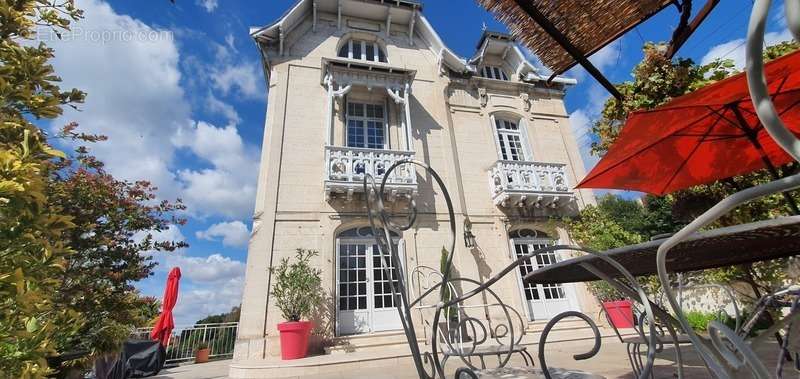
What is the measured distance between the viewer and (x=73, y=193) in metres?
4.55

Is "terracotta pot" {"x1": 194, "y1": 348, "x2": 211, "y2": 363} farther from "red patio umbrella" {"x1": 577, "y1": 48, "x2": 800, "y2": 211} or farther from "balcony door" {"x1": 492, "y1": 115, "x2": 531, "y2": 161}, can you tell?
"balcony door" {"x1": 492, "y1": 115, "x2": 531, "y2": 161}

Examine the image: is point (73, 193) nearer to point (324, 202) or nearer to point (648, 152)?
point (324, 202)

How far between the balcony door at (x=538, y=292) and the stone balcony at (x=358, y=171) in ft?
9.96

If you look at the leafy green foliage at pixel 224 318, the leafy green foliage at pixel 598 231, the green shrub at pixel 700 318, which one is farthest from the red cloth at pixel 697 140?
the leafy green foliage at pixel 224 318

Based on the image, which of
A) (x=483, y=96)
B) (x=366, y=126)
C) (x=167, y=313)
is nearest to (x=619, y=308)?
(x=483, y=96)

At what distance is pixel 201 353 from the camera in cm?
718

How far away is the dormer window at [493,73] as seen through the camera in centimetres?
1036

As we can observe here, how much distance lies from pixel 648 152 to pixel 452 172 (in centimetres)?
552

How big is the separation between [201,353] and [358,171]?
17.2 feet

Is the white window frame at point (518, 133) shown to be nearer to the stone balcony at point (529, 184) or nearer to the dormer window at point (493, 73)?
the stone balcony at point (529, 184)

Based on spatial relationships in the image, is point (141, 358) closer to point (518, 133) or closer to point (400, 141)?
point (400, 141)

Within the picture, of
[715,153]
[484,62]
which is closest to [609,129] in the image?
[715,153]

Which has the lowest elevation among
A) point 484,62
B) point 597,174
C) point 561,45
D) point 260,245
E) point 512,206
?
point 597,174

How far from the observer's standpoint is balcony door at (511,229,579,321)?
288 inches
